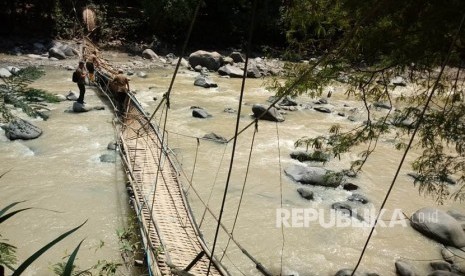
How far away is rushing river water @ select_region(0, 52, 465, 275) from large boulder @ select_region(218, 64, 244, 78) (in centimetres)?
435

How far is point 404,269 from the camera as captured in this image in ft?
12.2

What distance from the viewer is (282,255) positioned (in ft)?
13.1

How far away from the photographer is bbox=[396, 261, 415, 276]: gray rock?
369 centimetres

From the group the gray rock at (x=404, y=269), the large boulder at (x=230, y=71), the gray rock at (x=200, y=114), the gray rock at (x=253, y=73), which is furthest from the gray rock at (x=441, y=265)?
the gray rock at (x=253, y=73)

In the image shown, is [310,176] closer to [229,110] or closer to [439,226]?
[439,226]

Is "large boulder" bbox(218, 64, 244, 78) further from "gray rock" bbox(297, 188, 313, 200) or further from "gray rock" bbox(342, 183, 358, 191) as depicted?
"gray rock" bbox(297, 188, 313, 200)

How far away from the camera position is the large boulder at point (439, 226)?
423cm

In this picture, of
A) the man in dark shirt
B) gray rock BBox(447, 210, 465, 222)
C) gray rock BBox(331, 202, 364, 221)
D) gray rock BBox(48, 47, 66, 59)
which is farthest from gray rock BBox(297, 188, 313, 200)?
gray rock BBox(48, 47, 66, 59)

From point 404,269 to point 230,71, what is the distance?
9444 mm

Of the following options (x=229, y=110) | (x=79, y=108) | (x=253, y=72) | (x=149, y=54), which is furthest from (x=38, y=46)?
(x=229, y=110)

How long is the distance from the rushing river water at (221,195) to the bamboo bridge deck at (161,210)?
1.52 ft

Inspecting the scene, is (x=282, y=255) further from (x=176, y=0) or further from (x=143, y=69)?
(x=176, y=0)

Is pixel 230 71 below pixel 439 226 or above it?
above

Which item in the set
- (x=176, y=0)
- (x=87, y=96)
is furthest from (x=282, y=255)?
(x=176, y=0)
